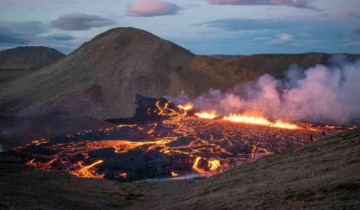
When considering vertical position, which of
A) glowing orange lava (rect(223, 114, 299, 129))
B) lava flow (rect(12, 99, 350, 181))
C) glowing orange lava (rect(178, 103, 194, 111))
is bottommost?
lava flow (rect(12, 99, 350, 181))

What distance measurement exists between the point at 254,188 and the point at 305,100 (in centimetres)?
2811

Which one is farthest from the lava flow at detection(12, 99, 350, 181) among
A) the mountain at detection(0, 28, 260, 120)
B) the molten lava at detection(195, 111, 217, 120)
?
the mountain at detection(0, 28, 260, 120)

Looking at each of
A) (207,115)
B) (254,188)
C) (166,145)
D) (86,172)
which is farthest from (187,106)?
(254,188)

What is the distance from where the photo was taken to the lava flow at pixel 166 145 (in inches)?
919

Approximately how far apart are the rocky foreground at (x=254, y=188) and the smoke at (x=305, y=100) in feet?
68.5

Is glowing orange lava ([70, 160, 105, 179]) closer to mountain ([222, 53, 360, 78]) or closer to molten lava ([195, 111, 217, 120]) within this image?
molten lava ([195, 111, 217, 120])

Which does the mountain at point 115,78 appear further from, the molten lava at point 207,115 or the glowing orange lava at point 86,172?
the glowing orange lava at point 86,172

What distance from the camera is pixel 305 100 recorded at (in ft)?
123

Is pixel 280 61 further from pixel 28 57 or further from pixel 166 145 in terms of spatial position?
pixel 28 57

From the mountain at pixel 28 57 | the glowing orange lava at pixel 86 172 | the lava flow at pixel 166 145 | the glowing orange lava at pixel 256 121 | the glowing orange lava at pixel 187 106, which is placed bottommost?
the glowing orange lava at pixel 86 172

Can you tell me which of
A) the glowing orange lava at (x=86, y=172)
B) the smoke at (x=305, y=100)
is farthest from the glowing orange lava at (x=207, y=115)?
the glowing orange lava at (x=86, y=172)

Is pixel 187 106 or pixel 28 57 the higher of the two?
pixel 28 57

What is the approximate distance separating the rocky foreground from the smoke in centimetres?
2089

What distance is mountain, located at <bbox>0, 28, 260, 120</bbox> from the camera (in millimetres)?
39406
